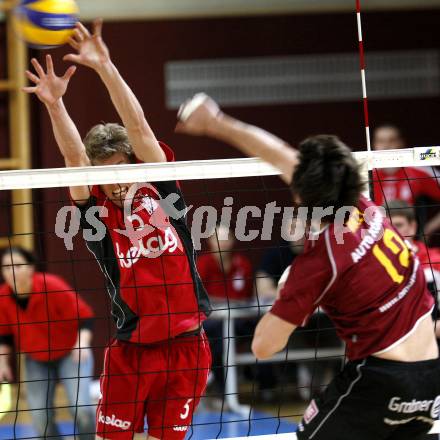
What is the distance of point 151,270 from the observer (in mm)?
4008

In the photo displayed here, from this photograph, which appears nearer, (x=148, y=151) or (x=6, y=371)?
(x=148, y=151)

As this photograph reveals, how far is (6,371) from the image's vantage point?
6066 millimetres

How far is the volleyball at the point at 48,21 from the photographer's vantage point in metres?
4.33

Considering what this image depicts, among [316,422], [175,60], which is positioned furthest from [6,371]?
[175,60]

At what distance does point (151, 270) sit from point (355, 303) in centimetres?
116

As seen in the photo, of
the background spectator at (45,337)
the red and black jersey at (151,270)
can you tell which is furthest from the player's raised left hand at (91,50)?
the background spectator at (45,337)

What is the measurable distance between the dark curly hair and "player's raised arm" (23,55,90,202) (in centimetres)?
137


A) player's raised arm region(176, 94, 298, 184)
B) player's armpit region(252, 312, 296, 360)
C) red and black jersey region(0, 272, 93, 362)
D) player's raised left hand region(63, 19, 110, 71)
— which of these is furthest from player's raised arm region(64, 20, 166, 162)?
red and black jersey region(0, 272, 93, 362)

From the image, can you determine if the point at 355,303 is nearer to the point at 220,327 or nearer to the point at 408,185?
the point at 408,185

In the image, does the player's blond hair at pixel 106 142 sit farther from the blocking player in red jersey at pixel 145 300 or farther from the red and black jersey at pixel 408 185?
the red and black jersey at pixel 408 185

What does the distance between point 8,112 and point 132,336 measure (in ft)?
17.2

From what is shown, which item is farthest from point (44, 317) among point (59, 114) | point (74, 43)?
point (74, 43)

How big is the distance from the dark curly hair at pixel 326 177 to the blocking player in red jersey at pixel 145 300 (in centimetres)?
105

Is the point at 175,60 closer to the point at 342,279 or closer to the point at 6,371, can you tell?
the point at 6,371
